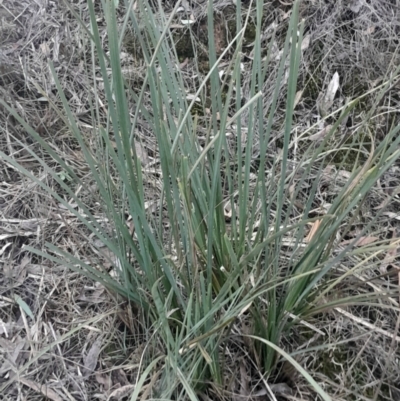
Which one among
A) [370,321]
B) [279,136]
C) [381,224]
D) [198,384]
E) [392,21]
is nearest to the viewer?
[198,384]

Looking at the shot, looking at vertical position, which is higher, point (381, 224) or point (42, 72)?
point (42, 72)

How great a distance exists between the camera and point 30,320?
1078 millimetres

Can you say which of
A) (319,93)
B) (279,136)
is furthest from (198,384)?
(319,93)

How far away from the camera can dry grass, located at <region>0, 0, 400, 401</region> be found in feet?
3.12

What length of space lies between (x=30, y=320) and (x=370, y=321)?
27.1 inches

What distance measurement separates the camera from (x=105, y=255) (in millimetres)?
901

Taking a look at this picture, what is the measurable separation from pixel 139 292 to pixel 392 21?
106cm

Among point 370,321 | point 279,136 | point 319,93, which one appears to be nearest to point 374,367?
point 370,321

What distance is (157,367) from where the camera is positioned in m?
0.93

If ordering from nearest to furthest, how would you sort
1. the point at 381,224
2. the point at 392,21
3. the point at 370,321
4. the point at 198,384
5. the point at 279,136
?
the point at 198,384 < the point at 370,321 < the point at 381,224 < the point at 279,136 < the point at 392,21

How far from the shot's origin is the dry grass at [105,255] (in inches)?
37.4

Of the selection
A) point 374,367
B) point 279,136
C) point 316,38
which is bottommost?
point 374,367

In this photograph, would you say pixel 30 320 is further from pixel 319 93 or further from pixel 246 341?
pixel 319 93

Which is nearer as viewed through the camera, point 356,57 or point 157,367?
point 157,367
